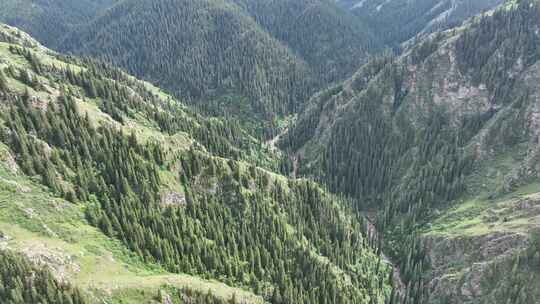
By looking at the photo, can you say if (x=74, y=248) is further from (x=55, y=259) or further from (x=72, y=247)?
(x=55, y=259)

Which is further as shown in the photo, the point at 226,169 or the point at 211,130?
the point at 211,130

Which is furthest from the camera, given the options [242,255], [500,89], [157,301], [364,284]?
[500,89]

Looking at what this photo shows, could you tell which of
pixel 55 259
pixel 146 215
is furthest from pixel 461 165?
pixel 55 259

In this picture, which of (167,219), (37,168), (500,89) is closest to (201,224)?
(167,219)

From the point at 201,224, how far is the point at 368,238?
71679 mm

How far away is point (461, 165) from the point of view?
154500mm

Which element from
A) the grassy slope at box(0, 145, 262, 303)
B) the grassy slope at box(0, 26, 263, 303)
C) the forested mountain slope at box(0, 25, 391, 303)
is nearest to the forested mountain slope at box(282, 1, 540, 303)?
the forested mountain slope at box(0, 25, 391, 303)

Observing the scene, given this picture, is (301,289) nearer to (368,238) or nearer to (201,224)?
(201,224)

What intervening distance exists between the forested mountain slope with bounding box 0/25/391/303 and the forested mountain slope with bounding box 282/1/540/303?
2042cm

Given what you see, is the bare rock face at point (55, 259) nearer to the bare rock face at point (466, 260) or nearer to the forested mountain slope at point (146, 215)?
the forested mountain slope at point (146, 215)

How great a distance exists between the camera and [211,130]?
183500mm

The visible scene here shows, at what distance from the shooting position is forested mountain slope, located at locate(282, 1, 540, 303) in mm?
110375

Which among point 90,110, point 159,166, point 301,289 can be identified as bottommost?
point 301,289

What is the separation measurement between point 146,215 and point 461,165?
124 metres
